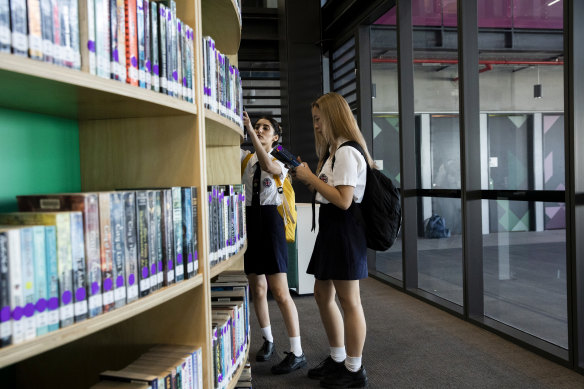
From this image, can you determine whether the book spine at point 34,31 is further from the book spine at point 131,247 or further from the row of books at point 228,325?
the row of books at point 228,325

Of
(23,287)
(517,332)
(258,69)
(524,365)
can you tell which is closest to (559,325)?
(517,332)

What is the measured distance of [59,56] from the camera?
0.92m

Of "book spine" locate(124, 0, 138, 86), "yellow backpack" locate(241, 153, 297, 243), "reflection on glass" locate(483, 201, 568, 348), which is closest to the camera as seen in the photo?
"book spine" locate(124, 0, 138, 86)

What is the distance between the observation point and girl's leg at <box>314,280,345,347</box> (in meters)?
2.76

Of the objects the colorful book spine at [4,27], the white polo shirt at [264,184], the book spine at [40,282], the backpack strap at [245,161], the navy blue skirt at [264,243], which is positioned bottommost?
the navy blue skirt at [264,243]

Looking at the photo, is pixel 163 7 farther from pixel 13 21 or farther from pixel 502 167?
pixel 502 167

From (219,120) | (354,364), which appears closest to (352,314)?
(354,364)

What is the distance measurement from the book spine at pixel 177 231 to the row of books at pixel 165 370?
231 millimetres

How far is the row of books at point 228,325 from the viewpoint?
1701 millimetres

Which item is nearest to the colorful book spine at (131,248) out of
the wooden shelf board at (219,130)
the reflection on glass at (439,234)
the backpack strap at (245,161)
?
the wooden shelf board at (219,130)

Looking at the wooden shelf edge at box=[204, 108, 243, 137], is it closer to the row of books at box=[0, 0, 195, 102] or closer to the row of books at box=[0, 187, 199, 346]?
the row of books at box=[0, 0, 195, 102]

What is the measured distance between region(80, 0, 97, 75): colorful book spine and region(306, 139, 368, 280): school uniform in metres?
1.65

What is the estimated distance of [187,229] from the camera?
4.41ft

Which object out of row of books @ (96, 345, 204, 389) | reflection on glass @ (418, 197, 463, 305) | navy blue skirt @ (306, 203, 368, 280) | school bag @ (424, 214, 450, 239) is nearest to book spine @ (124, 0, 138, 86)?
row of books @ (96, 345, 204, 389)
